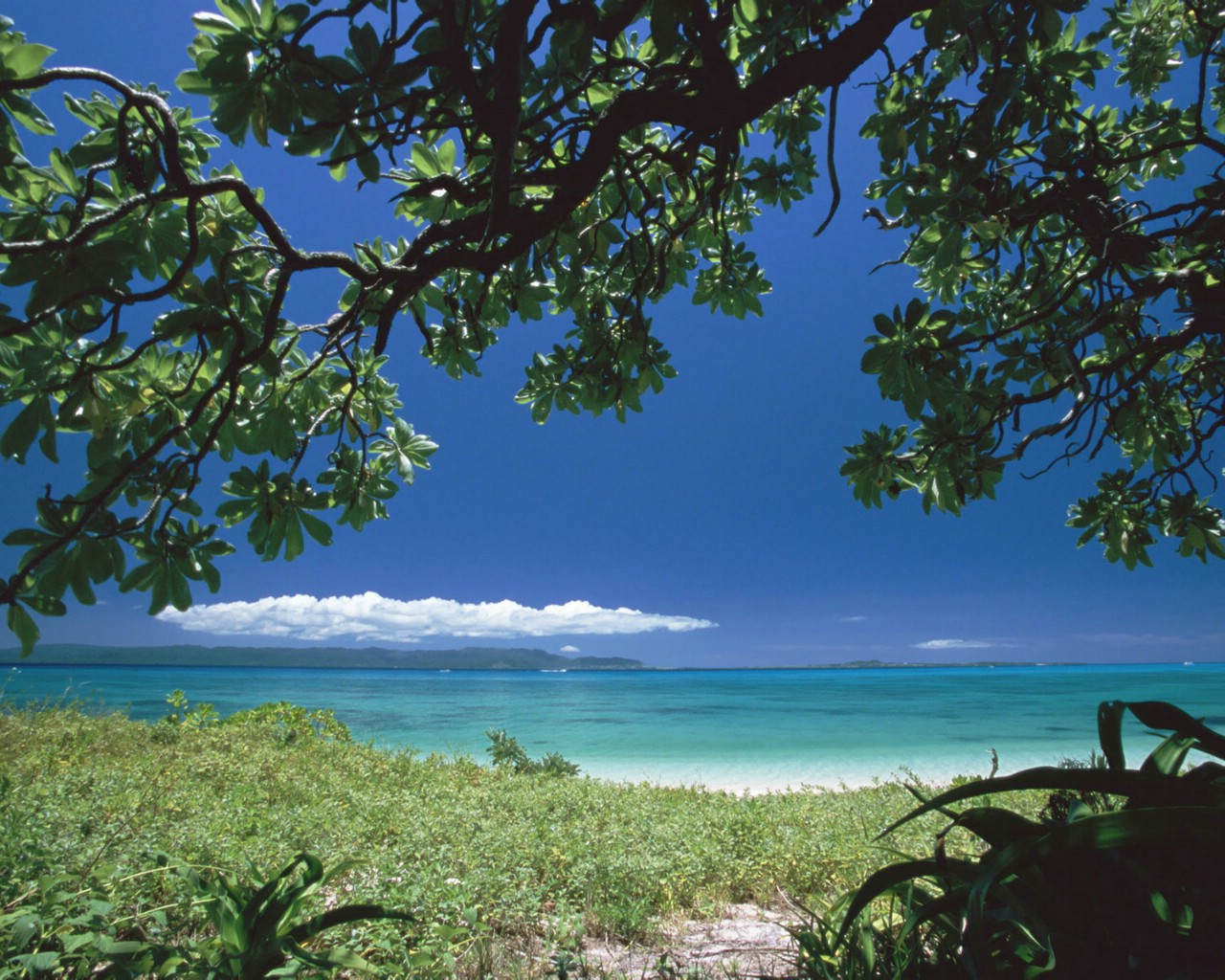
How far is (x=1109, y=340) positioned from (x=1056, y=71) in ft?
4.42

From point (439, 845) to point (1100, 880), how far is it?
300 cm

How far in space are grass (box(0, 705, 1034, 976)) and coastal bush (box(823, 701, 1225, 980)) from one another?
1469 millimetres

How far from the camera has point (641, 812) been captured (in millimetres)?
4008

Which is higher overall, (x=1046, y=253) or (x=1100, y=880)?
(x=1046, y=253)

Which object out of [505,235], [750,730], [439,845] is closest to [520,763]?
[439,845]

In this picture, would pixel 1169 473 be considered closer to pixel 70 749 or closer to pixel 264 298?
pixel 264 298

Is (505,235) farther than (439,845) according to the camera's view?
No

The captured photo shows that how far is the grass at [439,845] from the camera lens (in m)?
1.98

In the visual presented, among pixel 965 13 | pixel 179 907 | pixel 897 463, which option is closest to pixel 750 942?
pixel 897 463

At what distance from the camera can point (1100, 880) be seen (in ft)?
2.18

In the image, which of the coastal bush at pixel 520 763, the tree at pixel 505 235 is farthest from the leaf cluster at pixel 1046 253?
the coastal bush at pixel 520 763

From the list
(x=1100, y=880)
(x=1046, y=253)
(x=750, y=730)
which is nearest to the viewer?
(x=1100, y=880)

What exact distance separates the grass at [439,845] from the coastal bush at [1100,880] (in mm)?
1469

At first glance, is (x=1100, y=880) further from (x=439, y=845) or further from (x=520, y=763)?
(x=520, y=763)
